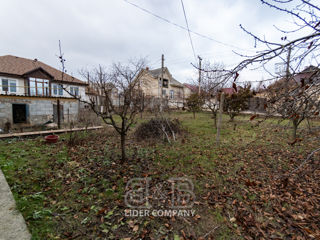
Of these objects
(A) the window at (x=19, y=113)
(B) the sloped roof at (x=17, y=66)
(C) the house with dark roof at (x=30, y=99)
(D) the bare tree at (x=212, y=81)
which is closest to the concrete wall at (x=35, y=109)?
(C) the house with dark roof at (x=30, y=99)

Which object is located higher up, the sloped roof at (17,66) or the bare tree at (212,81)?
the sloped roof at (17,66)

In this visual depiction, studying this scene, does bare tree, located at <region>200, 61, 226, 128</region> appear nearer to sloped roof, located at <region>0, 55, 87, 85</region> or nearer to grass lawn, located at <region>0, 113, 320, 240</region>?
grass lawn, located at <region>0, 113, 320, 240</region>

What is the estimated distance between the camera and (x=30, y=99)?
29.0 ft

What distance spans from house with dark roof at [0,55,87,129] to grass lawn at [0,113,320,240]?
229 centimetres

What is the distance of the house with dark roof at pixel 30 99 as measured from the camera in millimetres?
8195

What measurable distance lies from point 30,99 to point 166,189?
10692mm

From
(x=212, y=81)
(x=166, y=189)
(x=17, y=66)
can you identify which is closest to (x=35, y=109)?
(x=17, y=66)

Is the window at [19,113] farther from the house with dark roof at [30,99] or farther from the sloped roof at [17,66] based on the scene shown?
the sloped roof at [17,66]

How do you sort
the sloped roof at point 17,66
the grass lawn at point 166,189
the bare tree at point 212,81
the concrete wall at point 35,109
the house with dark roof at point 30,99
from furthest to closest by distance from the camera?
the sloped roof at point 17,66, the house with dark roof at point 30,99, the concrete wall at point 35,109, the grass lawn at point 166,189, the bare tree at point 212,81

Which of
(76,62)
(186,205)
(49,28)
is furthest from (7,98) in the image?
(186,205)

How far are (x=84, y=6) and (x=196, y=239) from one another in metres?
7.29

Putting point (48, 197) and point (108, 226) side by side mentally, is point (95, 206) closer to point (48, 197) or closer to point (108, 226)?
point (108, 226)

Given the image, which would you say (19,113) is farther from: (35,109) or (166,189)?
(166,189)

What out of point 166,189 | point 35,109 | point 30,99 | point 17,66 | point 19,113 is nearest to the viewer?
point 166,189
